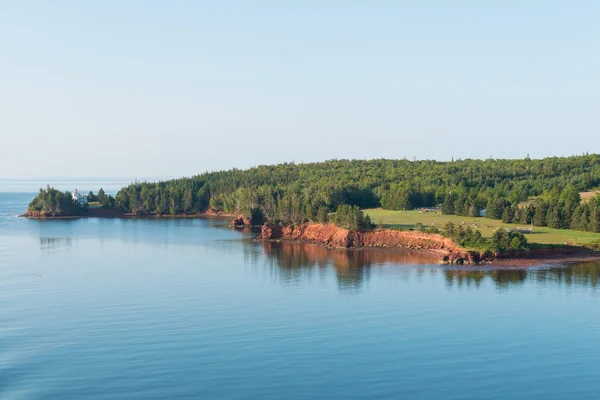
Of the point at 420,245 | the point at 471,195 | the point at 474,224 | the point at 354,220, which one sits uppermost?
the point at 471,195

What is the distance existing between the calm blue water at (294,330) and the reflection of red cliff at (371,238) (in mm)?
6265

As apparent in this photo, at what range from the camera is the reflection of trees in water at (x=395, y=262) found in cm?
8231

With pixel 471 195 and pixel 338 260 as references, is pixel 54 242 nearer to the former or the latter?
pixel 338 260

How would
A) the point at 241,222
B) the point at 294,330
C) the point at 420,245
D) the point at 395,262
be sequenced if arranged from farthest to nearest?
1. the point at 241,222
2. the point at 420,245
3. the point at 395,262
4. the point at 294,330

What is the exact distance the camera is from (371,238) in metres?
120

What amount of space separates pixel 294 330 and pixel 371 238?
6441cm

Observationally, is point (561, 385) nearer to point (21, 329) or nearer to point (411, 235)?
point (21, 329)

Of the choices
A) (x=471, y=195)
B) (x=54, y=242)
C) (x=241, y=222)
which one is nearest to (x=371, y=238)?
(x=471, y=195)

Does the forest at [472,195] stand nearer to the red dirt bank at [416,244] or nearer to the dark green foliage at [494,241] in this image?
the red dirt bank at [416,244]

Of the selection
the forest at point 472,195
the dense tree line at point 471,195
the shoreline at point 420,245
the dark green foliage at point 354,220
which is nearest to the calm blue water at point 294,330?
the shoreline at point 420,245

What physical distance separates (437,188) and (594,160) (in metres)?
57.0

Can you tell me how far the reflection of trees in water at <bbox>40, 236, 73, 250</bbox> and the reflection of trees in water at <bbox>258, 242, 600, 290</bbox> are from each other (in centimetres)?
3854

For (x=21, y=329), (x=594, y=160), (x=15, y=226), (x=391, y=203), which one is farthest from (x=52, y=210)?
→ (x=594, y=160)

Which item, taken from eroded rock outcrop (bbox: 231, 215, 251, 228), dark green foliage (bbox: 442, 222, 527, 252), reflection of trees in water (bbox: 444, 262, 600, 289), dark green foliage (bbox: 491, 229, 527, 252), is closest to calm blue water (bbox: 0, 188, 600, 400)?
reflection of trees in water (bbox: 444, 262, 600, 289)
